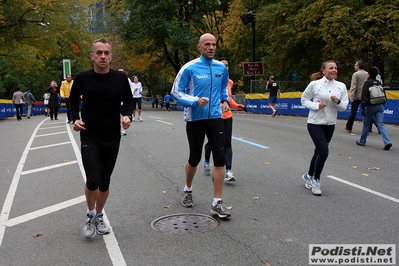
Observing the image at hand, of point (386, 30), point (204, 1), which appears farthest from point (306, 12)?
point (204, 1)

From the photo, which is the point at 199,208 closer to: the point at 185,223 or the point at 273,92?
the point at 185,223

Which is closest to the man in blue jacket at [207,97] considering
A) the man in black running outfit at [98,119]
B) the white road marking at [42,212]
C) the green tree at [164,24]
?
the man in black running outfit at [98,119]

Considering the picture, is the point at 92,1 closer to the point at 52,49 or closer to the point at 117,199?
the point at 52,49

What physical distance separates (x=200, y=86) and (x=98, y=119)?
4.45 feet

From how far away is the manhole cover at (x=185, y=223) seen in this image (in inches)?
188

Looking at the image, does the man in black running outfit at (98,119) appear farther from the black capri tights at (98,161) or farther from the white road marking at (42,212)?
the white road marking at (42,212)

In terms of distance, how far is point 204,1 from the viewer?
133 ft

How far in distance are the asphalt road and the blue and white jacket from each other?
1246 mm

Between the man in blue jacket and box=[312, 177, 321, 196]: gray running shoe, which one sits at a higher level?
the man in blue jacket

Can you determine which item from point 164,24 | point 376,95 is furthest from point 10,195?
point 164,24

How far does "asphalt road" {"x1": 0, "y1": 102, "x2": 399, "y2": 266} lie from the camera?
4172 mm

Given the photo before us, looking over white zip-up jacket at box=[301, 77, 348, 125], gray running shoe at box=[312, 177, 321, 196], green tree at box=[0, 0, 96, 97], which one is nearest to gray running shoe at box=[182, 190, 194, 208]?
gray running shoe at box=[312, 177, 321, 196]

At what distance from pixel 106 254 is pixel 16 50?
1280 inches

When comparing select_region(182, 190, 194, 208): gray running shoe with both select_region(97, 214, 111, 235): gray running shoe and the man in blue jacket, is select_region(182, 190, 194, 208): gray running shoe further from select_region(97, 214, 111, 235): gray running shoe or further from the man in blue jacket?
select_region(97, 214, 111, 235): gray running shoe
